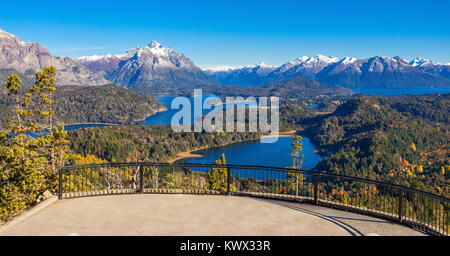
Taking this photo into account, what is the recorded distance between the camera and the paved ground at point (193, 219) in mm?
11328

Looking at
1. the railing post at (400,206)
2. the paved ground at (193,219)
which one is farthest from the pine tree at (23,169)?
the railing post at (400,206)

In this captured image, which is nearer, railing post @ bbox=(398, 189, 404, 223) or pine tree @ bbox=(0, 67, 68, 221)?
railing post @ bbox=(398, 189, 404, 223)

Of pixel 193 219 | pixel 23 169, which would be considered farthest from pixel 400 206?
pixel 23 169

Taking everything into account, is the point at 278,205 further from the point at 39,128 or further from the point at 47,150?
the point at 39,128

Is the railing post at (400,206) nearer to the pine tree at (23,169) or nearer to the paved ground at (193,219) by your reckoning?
the paved ground at (193,219)

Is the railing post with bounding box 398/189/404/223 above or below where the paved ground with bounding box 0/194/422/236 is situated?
above

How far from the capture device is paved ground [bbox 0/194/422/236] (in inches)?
446

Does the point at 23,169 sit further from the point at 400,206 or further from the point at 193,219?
the point at 400,206

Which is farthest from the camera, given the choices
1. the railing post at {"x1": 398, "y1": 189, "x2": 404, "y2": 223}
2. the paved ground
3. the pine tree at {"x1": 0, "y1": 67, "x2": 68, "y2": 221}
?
the pine tree at {"x1": 0, "y1": 67, "x2": 68, "y2": 221}

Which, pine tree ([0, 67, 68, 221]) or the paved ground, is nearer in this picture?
the paved ground

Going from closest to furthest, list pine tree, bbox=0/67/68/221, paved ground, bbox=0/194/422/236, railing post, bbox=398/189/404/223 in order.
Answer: paved ground, bbox=0/194/422/236
railing post, bbox=398/189/404/223
pine tree, bbox=0/67/68/221

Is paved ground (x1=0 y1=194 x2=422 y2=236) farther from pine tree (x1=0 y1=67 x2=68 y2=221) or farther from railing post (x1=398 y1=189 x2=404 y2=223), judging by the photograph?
pine tree (x1=0 y1=67 x2=68 y2=221)

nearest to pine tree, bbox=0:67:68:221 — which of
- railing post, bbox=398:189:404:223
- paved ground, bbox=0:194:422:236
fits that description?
→ paved ground, bbox=0:194:422:236
